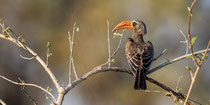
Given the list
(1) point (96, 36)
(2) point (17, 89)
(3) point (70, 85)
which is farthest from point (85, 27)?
(3) point (70, 85)

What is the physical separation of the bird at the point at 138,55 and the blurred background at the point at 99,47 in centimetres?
1239

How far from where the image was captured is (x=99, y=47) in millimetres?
24375

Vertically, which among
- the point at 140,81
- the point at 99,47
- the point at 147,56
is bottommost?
the point at 99,47

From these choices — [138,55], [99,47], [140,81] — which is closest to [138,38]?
[138,55]

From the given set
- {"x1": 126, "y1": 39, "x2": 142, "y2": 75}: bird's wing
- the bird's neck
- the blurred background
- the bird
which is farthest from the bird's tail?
the blurred background

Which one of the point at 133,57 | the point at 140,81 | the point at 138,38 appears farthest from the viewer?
the point at 138,38

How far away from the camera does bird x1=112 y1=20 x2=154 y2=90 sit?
7332 millimetres

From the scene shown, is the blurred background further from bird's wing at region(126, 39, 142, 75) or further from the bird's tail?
the bird's tail

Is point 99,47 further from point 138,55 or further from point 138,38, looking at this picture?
point 138,55

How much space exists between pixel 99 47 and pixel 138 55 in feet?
53.7

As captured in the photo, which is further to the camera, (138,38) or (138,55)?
(138,38)

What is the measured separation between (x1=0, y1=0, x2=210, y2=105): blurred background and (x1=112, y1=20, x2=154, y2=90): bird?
1239 cm

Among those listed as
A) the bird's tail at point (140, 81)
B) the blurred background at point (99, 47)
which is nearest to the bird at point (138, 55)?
the bird's tail at point (140, 81)

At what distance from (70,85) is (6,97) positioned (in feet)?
56.7
